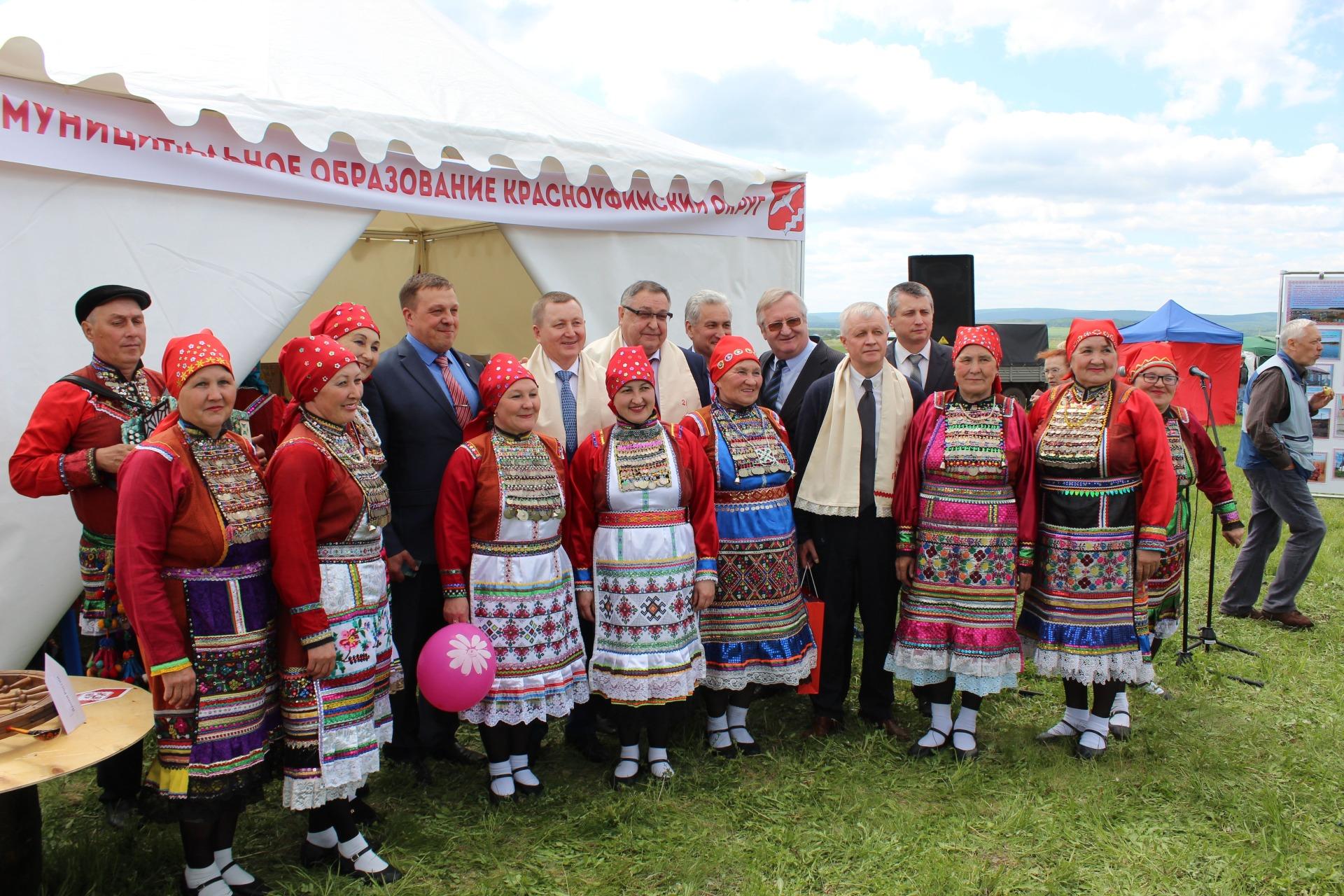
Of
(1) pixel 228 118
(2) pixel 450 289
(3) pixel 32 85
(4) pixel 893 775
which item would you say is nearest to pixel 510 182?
(2) pixel 450 289

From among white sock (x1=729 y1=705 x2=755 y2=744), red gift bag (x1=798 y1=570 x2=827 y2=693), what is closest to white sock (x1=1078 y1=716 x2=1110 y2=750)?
red gift bag (x1=798 y1=570 x2=827 y2=693)

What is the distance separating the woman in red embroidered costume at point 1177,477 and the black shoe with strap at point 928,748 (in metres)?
0.90

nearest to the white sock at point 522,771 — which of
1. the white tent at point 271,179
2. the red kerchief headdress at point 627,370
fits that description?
the red kerchief headdress at point 627,370

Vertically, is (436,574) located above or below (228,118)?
below

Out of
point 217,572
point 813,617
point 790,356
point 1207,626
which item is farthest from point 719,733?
point 1207,626

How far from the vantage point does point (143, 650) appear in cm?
257

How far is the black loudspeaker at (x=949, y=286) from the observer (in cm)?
841

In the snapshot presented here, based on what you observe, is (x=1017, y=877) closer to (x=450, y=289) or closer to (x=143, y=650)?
(x=143, y=650)

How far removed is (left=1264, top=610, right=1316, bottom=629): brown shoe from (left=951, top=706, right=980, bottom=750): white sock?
3288 mm

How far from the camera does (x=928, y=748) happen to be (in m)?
4.02

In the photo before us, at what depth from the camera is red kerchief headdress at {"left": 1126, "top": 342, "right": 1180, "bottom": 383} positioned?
4.55m

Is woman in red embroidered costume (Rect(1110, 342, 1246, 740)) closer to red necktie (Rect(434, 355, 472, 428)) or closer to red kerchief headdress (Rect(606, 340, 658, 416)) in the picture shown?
red kerchief headdress (Rect(606, 340, 658, 416))

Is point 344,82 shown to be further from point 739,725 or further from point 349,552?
point 739,725

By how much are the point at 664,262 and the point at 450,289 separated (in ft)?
6.03
